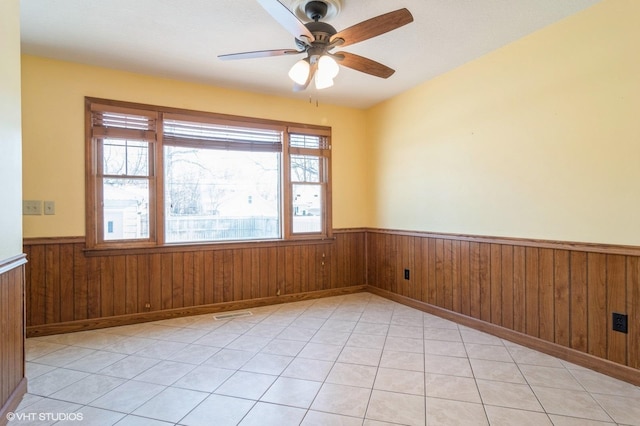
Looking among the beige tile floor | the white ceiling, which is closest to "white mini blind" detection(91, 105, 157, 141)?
the white ceiling

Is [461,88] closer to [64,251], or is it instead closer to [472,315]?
[472,315]

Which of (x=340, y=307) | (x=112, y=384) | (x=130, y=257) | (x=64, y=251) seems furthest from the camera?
(x=340, y=307)

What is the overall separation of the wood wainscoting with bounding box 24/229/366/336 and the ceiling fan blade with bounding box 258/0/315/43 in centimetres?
255

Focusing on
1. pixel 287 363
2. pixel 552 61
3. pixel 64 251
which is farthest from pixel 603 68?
pixel 64 251

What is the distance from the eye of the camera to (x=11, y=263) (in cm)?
184

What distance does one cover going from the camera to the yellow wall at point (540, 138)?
223 centimetres

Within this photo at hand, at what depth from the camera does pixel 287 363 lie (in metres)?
2.50

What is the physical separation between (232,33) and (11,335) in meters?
2.53

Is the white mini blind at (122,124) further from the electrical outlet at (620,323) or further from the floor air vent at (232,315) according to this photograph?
the electrical outlet at (620,323)

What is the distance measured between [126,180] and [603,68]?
13.8 feet

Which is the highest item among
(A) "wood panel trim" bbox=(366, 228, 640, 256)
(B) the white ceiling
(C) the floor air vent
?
(B) the white ceiling

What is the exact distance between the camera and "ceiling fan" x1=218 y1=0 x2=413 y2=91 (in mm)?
1893

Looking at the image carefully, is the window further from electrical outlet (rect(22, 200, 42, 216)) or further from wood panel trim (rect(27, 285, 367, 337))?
wood panel trim (rect(27, 285, 367, 337))

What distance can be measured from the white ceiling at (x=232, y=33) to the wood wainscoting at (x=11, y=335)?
1811mm
